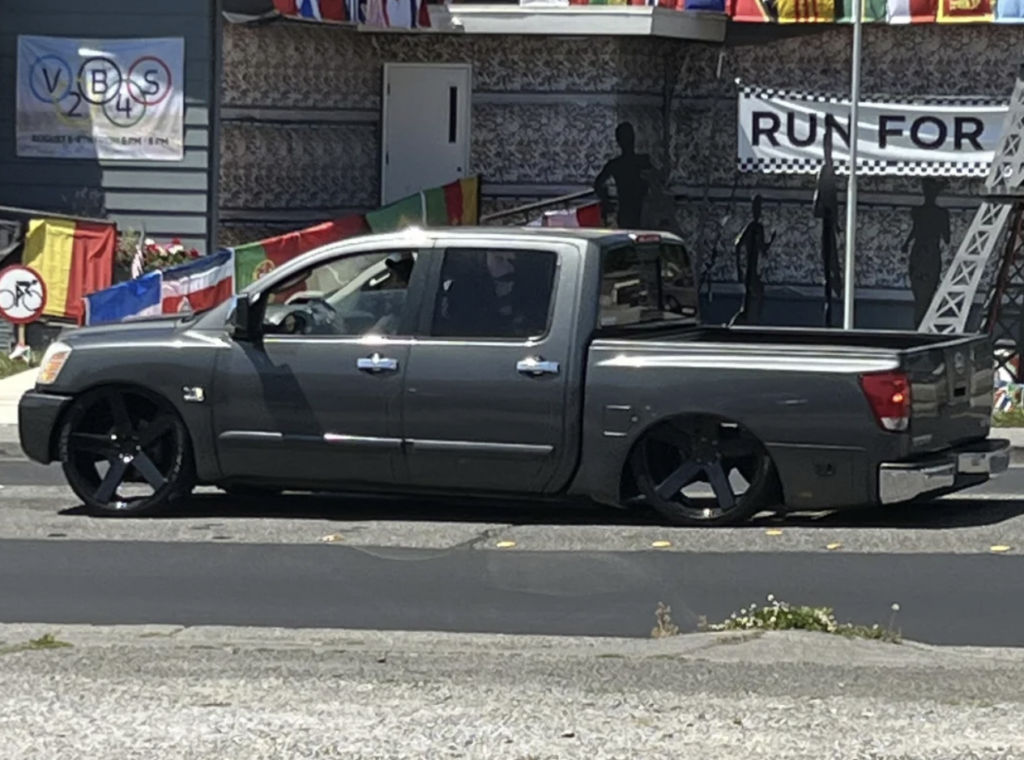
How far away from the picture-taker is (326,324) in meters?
11.9

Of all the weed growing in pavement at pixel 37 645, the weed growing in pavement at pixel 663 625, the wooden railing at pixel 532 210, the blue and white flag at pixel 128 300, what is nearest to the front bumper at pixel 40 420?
the weed growing in pavement at pixel 37 645

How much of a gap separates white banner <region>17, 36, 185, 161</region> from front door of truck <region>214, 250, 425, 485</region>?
879 centimetres

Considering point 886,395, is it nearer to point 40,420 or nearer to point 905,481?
point 905,481

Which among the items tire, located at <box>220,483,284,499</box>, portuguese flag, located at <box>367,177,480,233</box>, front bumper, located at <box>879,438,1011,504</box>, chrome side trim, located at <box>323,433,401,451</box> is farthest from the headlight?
portuguese flag, located at <box>367,177,480,233</box>

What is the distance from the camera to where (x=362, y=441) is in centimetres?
1170

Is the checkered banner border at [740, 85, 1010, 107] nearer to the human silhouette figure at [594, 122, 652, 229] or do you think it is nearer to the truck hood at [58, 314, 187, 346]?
the human silhouette figure at [594, 122, 652, 229]

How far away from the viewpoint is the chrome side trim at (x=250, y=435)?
38.8 ft

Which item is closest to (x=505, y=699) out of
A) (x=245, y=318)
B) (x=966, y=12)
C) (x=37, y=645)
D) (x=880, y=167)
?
(x=37, y=645)

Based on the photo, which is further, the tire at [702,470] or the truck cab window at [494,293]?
the truck cab window at [494,293]

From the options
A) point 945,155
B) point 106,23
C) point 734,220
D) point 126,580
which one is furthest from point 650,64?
point 126,580

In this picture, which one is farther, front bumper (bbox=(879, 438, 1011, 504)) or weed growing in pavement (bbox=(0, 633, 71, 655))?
front bumper (bbox=(879, 438, 1011, 504))

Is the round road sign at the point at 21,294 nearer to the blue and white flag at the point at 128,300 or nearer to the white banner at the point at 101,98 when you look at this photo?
the blue and white flag at the point at 128,300

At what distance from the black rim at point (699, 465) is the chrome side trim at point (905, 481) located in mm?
626

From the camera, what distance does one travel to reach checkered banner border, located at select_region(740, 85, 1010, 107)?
20.7 metres
